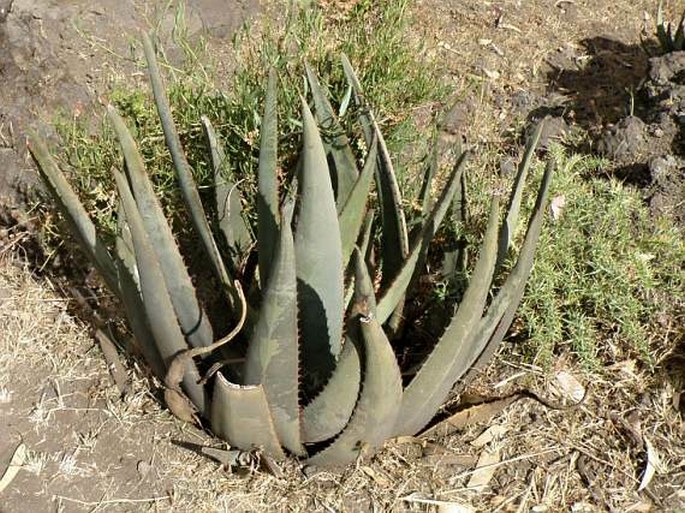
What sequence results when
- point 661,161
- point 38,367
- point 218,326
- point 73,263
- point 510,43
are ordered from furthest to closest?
point 510,43 < point 661,161 < point 73,263 < point 38,367 < point 218,326

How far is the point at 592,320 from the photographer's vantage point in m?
2.56

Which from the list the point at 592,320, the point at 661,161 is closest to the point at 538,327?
the point at 592,320

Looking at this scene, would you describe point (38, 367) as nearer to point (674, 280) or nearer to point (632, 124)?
point (674, 280)

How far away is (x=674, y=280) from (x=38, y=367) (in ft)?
6.42

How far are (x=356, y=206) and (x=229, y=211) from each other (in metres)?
0.41

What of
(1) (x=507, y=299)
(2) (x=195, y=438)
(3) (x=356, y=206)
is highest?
(3) (x=356, y=206)

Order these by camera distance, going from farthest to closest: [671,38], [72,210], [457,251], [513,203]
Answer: [671,38] < [457,251] < [513,203] < [72,210]

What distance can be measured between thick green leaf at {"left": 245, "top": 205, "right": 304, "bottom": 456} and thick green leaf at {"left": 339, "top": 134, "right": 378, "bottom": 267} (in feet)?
0.84

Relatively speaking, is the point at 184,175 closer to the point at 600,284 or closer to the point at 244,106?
the point at 244,106

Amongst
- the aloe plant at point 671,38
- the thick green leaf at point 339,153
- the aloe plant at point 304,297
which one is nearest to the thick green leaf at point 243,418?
the aloe plant at point 304,297

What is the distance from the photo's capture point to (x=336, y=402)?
77.4 inches

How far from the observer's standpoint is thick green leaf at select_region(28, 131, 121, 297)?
1.84 m

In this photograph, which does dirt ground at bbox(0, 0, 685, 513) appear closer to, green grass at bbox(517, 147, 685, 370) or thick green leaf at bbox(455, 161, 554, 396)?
green grass at bbox(517, 147, 685, 370)

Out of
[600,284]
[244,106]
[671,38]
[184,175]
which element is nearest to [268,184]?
[184,175]
